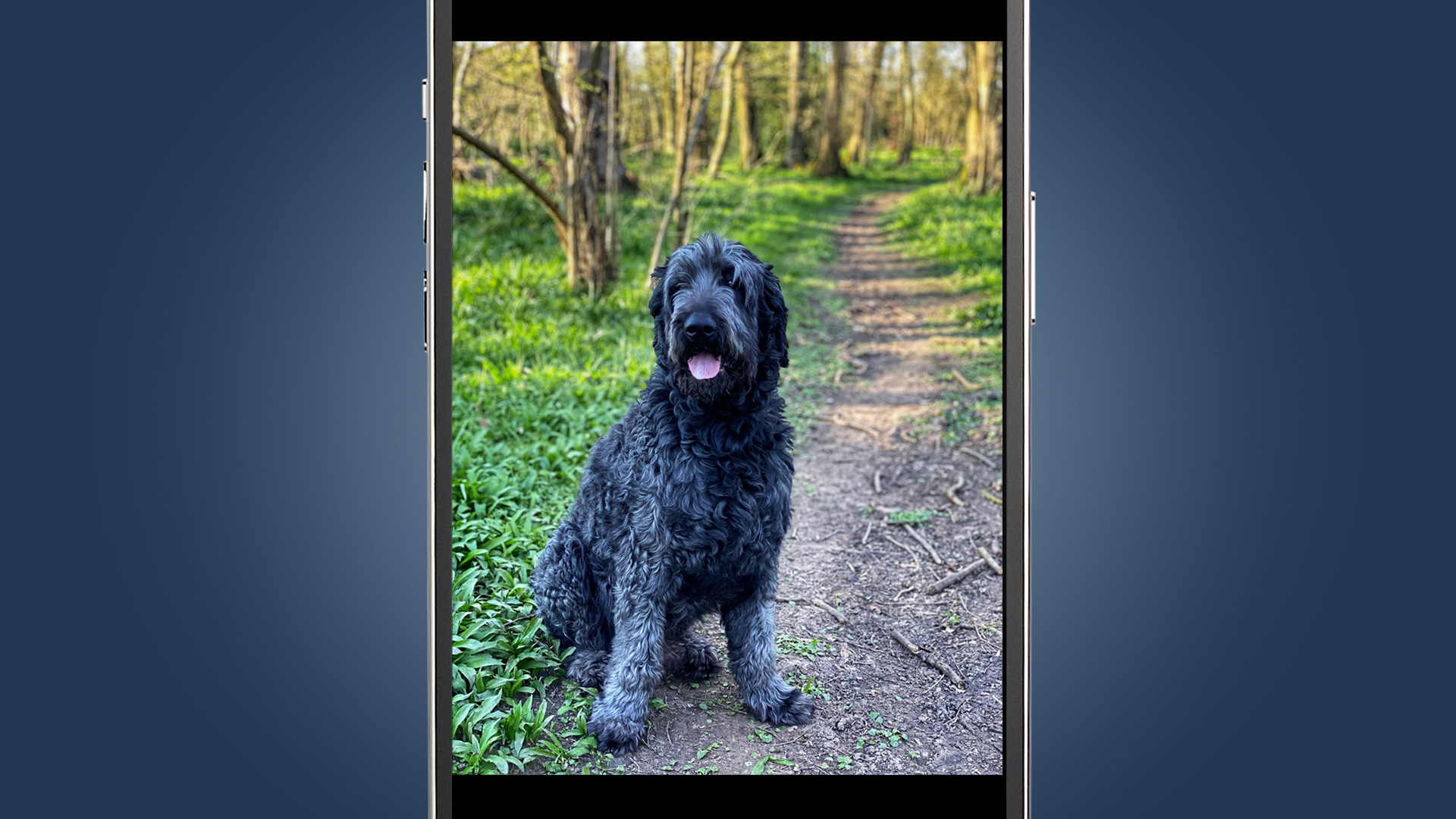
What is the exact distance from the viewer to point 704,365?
4.07m

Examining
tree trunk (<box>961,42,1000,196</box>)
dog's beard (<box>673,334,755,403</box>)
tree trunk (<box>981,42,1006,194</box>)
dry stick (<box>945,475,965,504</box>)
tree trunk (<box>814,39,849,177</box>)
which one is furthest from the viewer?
tree trunk (<box>814,39,849,177</box>)

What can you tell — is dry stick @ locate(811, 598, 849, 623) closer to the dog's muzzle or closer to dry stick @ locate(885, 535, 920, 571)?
dry stick @ locate(885, 535, 920, 571)

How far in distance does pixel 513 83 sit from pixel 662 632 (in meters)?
5.96

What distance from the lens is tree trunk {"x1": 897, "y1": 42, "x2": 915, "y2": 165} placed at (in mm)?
11914

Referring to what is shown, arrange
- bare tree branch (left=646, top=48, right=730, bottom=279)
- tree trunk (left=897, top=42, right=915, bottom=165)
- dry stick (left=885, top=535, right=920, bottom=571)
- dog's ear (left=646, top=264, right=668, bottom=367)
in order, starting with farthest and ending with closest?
tree trunk (left=897, top=42, right=915, bottom=165) → bare tree branch (left=646, top=48, right=730, bottom=279) → dry stick (left=885, top=535, right=920, bottom=571) → dog's ear (left=646, top=264, right=668, bottom=367)

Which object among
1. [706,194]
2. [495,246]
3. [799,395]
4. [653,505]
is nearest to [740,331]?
[653,505]

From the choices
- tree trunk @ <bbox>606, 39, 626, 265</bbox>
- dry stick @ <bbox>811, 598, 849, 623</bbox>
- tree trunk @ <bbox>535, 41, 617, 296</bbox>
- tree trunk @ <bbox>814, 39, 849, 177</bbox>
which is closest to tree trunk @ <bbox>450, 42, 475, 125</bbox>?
tree trunk @ <bbox>535, 41, 617, 296</bbox>

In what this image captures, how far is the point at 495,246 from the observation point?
10.0 metres

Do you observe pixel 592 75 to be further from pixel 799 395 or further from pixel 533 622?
pixel 533 622

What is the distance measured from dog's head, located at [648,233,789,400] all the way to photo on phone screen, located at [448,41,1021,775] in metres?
0.01

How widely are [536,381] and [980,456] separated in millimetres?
3334

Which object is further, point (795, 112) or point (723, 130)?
point (795, 112)
